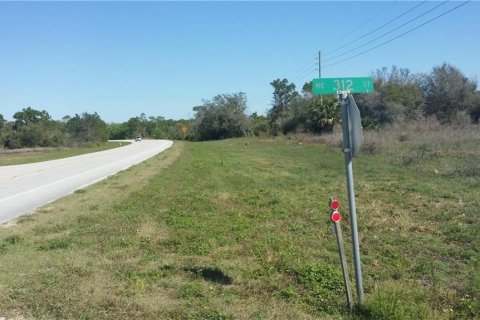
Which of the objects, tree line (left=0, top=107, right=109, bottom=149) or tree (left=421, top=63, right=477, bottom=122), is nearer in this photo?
tree (left=421, top=63, right=477, bottom=122)

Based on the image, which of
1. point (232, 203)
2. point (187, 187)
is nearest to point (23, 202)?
point (187, 187)

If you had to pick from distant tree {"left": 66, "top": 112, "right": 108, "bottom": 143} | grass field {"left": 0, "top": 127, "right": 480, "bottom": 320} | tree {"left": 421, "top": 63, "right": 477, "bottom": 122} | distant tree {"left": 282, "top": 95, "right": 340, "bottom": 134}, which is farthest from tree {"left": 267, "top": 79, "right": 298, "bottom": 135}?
grass field {"left": 0, "top": 127, "right": 480, "bottom": 320}

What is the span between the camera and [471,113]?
182 ft

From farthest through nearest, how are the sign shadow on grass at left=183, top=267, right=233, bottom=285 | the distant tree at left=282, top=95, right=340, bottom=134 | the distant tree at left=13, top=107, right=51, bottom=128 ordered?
the distant tree at left=13, top=107, right=51, bottom=128 < the distant tree at left=282, top=95, right=340, bottom=134 < the sign shadow on grass at left=183, top=267, right=233, bottom=285

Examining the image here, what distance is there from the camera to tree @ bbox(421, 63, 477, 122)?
56844mm

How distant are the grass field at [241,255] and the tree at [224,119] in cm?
8433

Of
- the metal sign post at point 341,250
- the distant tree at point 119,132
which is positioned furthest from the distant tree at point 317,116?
the distant tree at point 119,132

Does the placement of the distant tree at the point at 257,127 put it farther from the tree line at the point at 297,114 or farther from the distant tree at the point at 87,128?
the distant tree at the point at 87,128

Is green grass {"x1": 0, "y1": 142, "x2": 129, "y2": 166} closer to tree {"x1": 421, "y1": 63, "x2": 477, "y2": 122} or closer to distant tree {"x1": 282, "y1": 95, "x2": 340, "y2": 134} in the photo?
distant tree {"x1": 282, "y1": 95, "x2": 340, "y2": 134}

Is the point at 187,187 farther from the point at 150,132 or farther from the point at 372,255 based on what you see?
the point at 150,132

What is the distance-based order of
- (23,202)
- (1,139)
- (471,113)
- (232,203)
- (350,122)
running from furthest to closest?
(1,139) → (471,113) → (23,202) → (232,203) → (350,122)

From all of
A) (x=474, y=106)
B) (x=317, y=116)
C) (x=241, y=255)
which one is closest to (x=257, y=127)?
(x=317, y=116)

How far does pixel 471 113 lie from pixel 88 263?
56.6 metres

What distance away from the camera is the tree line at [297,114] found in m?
57.6
